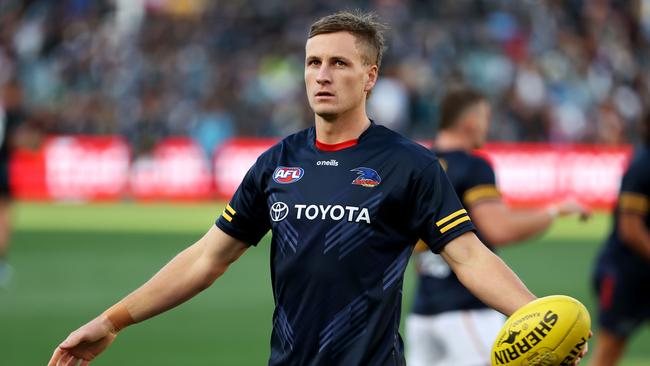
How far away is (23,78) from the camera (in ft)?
104

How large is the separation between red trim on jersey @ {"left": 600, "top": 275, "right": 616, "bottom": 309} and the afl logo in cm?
517

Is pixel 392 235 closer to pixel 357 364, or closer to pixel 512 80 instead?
pixel 357 364

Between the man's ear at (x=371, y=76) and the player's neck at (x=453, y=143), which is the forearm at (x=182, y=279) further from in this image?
the player's neck at (x=453, y=143)

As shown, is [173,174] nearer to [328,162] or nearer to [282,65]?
[282,65]

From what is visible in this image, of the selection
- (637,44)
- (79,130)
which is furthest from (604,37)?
(79,130)

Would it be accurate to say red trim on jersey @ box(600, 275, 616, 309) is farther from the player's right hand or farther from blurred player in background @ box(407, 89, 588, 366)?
the player's right hand

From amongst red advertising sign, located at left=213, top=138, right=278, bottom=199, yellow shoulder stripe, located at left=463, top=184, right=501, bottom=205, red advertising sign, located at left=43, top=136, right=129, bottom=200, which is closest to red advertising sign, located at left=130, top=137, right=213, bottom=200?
red advertising sign, located at left=213, top=138, right=278, bottom=199

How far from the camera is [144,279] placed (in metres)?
16.2

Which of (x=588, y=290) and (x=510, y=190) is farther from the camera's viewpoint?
(x=510, y=190)

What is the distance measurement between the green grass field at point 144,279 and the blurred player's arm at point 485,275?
671cm

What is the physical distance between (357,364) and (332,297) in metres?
0.27

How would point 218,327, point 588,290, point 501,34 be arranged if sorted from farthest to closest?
point 501,34, point 588,290, point 218,327

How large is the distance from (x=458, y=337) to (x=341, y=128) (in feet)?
9.74

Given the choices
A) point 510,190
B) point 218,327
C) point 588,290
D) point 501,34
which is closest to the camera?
point 218,327
